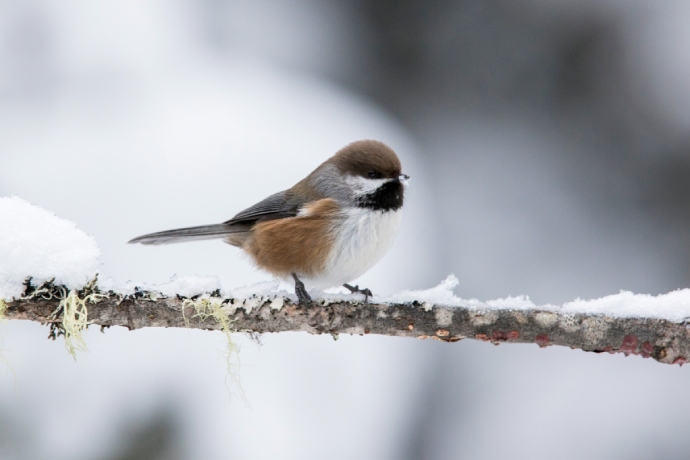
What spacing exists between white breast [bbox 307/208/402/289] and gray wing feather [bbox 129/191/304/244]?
0.37 m

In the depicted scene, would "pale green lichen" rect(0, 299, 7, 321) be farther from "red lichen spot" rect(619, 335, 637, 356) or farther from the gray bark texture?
"red lichen spot" rect(619, 335, 637, 356)

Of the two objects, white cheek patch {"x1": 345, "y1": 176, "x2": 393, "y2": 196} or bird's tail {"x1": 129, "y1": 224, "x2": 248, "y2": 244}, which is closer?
white cheek patch {"x1": 345, "y1": 176, "x2": 393, "y2": 196}

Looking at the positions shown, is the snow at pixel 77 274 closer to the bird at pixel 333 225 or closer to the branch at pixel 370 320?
the branch at pixel 370 320

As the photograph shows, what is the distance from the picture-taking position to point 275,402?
12.8ft

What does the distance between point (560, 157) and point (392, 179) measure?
3038 millimetres

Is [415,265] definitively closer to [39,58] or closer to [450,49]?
[450,49]

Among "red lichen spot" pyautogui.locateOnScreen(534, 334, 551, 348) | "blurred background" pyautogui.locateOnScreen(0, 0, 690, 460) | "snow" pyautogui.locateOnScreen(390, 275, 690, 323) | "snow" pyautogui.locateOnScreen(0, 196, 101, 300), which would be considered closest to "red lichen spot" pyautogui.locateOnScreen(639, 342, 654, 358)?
"snow" pyautogui.locateOnScreen(390, 275, 690, 323)

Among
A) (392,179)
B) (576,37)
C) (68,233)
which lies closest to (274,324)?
(68,233)

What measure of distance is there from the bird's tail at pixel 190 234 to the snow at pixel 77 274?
120cm

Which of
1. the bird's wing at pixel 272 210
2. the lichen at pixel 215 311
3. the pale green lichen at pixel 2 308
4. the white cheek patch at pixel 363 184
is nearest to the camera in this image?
the pale green lichen at pixel 2 308

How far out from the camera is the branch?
2.18 metres

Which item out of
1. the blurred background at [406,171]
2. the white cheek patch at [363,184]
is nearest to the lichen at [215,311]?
the blurred background at [406,171]

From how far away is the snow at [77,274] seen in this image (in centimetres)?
211

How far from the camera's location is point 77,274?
218 centimetres
